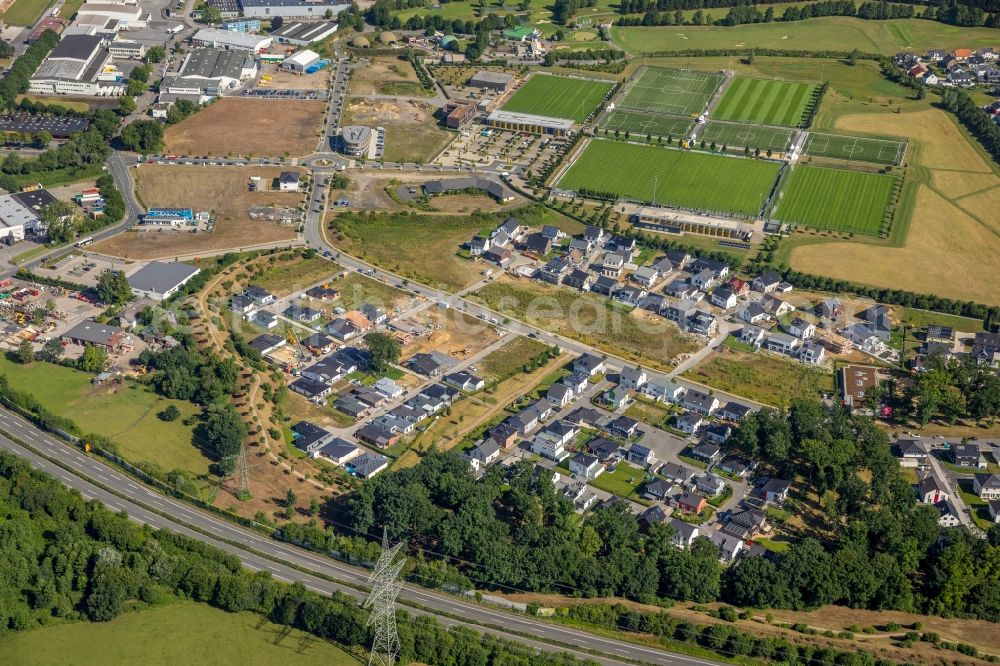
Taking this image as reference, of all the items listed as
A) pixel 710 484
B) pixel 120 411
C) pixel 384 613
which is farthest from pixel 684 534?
pixel 120 411

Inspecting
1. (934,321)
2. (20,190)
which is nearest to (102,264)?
(20,190)

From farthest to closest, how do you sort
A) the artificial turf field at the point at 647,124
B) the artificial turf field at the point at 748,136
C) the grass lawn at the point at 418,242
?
the artificial turf field at the point at 647,124 → the artificial turf field at the point at 748,136 → the grass lawn at the point at 418,242

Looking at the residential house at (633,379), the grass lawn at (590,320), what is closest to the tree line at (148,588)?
the residential house at (633,379)

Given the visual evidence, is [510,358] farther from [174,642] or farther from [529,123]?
[529,123]

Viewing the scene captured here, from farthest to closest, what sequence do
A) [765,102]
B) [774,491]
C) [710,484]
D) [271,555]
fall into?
[765,102]
[710,484]
[774,491]
[271,555]

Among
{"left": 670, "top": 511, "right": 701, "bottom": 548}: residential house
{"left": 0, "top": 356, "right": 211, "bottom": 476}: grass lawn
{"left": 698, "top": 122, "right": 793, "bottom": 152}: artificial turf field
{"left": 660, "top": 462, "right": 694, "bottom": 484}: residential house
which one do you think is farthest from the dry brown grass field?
{"left": 0, "top": 356, "right": 211, "bottom": 476}: grass lawn

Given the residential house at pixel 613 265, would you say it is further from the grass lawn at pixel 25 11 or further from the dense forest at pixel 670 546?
the grass lawn at pixel 25 11
